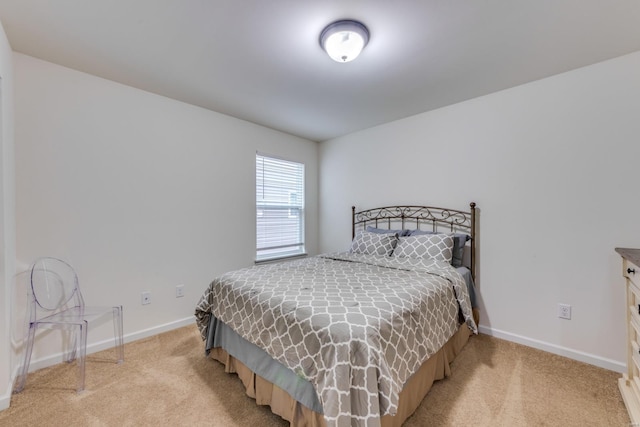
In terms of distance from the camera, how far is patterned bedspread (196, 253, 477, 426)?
114 centimetres

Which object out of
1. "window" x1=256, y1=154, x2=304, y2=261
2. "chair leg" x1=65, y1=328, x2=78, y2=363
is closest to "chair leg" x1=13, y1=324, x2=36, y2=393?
"chair leg" x1=65, y1=328, x2=78, y2=363

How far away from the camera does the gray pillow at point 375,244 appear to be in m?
2.82

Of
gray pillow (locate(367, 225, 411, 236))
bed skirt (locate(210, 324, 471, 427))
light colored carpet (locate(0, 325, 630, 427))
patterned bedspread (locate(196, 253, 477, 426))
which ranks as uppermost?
gray pillow (locate(367, 225, 411, 236))

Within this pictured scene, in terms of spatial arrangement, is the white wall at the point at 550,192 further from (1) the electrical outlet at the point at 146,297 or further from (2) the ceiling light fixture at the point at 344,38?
(1) the electrical outlet at the point at 146,297

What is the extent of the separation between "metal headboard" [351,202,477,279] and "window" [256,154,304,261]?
2.83ft

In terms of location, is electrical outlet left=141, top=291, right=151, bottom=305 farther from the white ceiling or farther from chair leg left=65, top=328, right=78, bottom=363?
the white ceiling

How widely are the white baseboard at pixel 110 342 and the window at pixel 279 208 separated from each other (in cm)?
111

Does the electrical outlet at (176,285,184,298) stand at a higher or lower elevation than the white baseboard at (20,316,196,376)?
higher

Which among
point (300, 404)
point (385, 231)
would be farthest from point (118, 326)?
point (385, 231)

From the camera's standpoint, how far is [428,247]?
8.14 ft

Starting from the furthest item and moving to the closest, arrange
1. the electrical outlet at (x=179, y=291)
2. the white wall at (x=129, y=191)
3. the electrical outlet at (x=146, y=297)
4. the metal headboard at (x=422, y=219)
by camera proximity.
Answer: the electrical outlet at (x=179, y=291), the metal headboard at (x=422, y=219), the electrical outlet at (x=146, y=297), the white wall at (x=129, y=191)

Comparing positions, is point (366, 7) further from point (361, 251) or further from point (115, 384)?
point (115, 384)

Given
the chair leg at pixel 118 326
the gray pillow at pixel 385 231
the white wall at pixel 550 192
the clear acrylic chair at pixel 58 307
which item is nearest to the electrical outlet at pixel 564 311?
the white wall at pixel 550 192

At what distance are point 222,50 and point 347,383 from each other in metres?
2.20
